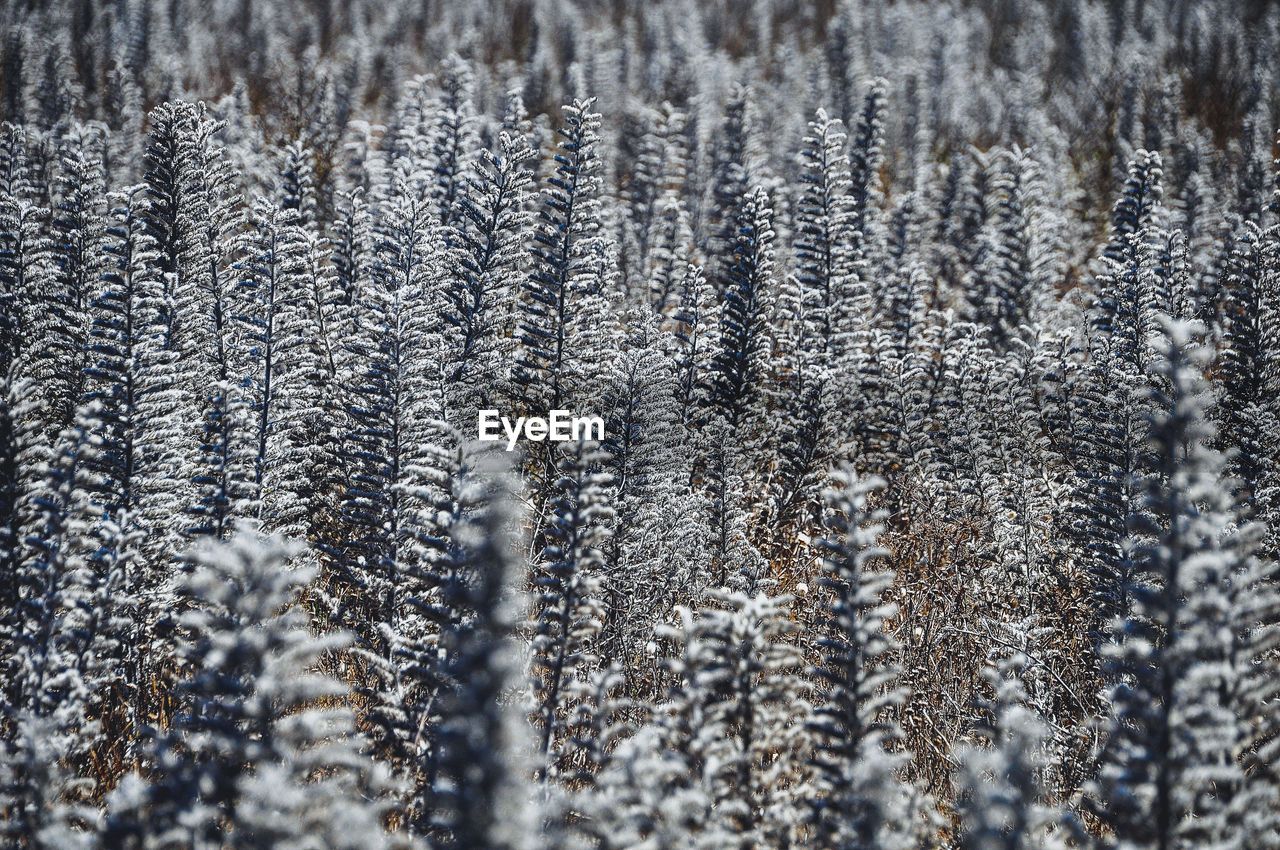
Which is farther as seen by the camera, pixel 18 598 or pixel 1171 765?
pixel 18 598

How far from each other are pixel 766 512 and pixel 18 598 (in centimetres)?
662

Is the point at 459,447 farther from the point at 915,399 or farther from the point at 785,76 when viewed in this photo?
the point at 785,76

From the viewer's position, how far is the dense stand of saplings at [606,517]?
3197mm

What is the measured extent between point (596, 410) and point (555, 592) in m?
3.02

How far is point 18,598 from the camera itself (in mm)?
4230

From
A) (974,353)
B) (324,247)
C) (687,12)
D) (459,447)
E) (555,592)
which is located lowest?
(555,592)

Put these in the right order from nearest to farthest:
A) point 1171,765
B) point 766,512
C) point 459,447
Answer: point 1171,765 → point 459,447 → point 766,512

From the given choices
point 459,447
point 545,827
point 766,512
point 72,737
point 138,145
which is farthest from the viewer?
point 138,145

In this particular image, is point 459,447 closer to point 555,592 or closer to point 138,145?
point 555,592

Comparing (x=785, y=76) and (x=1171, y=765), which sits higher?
(x=785, y=76)

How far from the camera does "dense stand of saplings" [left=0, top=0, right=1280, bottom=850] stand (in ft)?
10.5

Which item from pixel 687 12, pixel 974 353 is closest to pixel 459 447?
pixel 974 353

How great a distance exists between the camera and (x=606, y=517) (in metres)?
6.33

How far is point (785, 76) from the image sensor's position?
2981 cm
